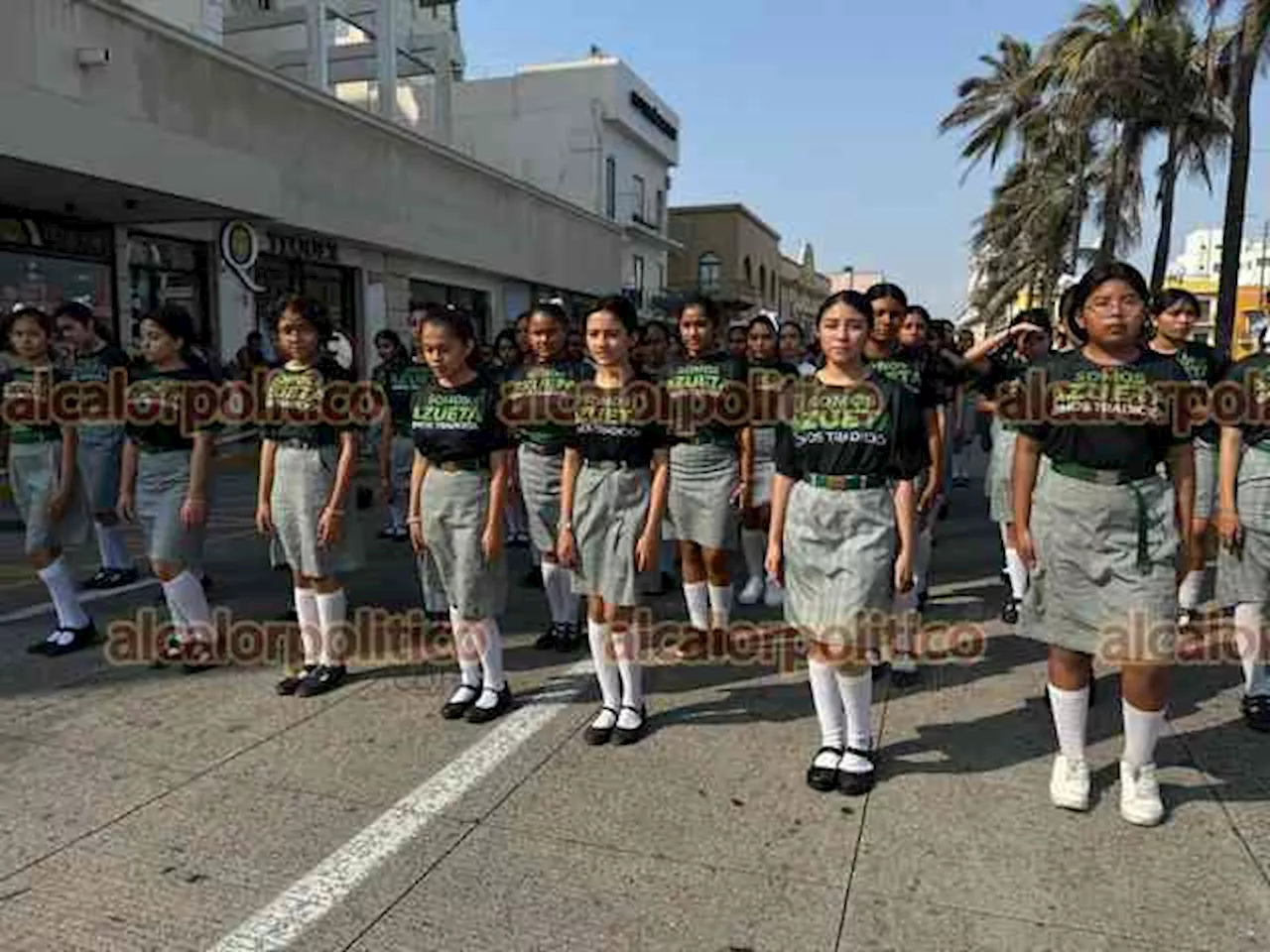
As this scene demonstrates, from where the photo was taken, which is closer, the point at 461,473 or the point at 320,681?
the point at 461,473

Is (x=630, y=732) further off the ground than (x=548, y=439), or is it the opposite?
(x=548, y=439)

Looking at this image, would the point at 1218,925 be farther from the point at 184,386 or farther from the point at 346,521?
the point at 184,386

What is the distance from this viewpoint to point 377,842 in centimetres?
319

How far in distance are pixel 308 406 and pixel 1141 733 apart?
3.69 meters

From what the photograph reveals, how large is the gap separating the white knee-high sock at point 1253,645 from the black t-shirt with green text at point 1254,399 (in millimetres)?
725

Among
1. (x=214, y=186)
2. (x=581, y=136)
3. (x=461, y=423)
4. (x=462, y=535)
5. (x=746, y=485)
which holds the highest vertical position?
(x=581, y=136)

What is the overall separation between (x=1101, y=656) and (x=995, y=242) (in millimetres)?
43990

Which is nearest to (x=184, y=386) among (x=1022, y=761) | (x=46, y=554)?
(x=46, y=554)

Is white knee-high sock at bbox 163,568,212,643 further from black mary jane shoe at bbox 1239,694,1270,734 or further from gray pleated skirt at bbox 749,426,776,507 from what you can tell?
black mary jane shoe at bbox 1239,694,1270,734

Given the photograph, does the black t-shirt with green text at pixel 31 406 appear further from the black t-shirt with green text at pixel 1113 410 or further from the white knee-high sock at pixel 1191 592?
the white knee-high sock at pixel 1191 592

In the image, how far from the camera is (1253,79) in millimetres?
16406

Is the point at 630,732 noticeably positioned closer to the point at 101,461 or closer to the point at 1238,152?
the point at 101,461

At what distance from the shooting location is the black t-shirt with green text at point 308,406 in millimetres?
4508

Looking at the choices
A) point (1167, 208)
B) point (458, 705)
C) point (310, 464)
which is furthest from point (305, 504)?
point (1167, 208)
